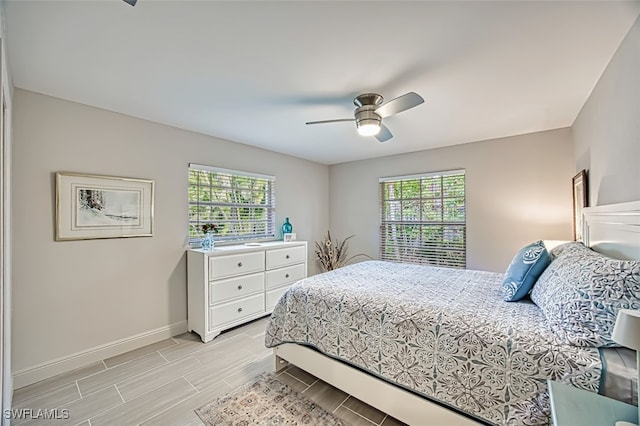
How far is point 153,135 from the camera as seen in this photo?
2.98 meters

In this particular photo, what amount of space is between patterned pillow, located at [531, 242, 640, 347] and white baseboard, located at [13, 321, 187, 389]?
349 centimetres

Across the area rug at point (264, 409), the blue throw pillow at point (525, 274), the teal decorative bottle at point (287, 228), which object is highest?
the teal decorative bottle at point (287, 228)

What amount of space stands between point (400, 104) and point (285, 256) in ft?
8.55

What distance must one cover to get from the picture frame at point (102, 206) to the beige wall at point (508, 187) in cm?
368

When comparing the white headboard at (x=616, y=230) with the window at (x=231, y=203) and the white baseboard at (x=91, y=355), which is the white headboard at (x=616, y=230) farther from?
the white baseboard at (x=91, y=355)

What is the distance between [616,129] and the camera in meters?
1.82

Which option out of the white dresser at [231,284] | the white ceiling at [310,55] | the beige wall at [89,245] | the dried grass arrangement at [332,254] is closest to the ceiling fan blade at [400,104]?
the white ceiling at [310,55]

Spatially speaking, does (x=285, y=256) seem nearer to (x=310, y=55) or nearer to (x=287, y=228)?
(x=287, y=228)

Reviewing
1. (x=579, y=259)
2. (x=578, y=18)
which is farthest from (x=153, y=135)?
(x=579, y=259)

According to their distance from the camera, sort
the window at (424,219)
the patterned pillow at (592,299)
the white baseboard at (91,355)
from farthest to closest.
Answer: the window at (424,219), the white baseboard at (91,355), the patterned pillow at (592,299)

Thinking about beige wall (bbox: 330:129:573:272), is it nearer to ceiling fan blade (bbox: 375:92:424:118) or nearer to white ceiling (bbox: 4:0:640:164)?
white ceiling (bbox: 4:0:640:164)

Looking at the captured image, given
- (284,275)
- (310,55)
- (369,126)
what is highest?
(310,55)

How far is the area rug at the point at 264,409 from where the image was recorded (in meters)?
1.80

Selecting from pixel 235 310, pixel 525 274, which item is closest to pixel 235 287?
pixel 235 310
